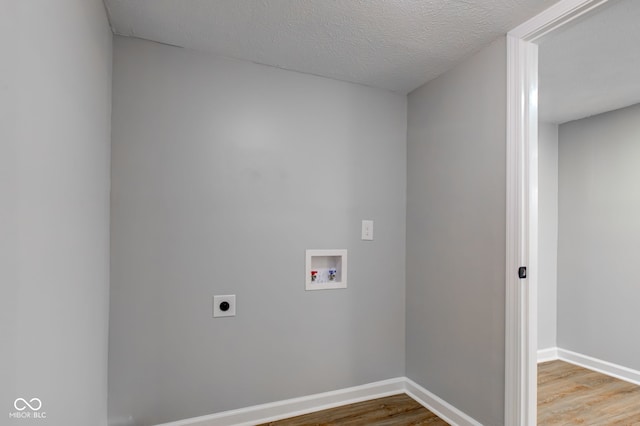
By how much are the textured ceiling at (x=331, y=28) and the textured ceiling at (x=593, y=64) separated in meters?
0.36

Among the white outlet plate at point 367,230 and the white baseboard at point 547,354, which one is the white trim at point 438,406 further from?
the white baseboard at point 547,354

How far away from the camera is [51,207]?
0.96 m

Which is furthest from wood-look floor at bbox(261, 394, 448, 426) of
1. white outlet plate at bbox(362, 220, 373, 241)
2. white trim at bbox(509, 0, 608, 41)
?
white trim at bbox(509, 0, 608, 41)

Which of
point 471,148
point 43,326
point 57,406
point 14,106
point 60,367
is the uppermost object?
point 471,148

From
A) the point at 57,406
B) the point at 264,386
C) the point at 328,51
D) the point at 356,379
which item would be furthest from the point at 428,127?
the point at 57,406

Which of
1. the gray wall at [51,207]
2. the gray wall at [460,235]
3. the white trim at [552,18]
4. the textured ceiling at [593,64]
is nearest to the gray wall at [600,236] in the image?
the textured ceiling at [593,64]

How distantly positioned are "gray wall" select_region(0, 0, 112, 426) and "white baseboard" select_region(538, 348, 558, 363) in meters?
3.57

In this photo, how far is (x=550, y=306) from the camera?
132 inches

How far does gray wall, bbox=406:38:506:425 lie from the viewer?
73.6 inches

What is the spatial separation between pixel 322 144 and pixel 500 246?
1.26 m

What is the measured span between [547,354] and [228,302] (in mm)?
3111

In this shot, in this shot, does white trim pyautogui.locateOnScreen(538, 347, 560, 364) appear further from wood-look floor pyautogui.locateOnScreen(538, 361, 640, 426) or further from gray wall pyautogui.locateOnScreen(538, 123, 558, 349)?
wood-look floor pyautogui.locateOnScreen(538, 361, 640, 426)

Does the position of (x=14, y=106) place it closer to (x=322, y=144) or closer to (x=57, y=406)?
(x=57, y=406)

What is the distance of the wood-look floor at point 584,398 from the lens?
2268 millimetres
